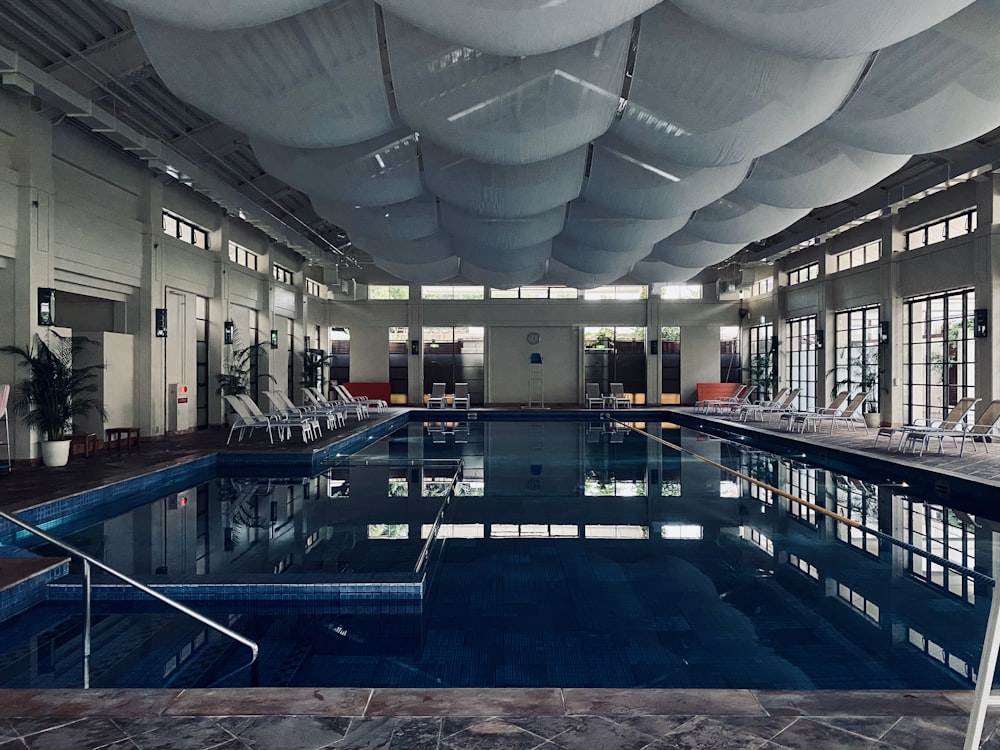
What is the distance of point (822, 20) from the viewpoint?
3729 millimetres

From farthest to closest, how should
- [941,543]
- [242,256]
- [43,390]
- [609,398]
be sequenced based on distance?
[609,398] < [242,256] < [43,390] < [941,543]

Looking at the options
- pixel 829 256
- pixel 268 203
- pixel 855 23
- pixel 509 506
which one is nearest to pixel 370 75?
pixel 855 23

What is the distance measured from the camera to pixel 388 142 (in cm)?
662

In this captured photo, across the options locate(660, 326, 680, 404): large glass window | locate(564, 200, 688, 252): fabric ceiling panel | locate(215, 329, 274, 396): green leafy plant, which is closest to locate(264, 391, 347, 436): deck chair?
locate(215, 329, 274, 396): green leafy plant

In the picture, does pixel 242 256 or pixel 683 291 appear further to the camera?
pixel 683 291

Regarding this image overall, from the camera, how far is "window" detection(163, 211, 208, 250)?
1351 cm

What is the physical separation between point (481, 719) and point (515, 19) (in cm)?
318

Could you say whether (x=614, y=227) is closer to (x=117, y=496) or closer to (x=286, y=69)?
(x=286, y=69)

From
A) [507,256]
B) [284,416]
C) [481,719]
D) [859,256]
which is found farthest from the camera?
[859,256]

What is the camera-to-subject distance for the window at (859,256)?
55.2 ft

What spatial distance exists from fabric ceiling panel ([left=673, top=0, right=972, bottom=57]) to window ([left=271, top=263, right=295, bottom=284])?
17103 millimetres

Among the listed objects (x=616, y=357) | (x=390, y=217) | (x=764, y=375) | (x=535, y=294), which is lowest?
(x=764, y=375)

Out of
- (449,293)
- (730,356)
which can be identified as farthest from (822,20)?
(730,356)

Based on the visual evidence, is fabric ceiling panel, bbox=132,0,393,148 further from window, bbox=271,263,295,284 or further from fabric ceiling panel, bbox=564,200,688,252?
window, bbox=271,263,295,284
